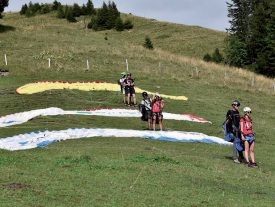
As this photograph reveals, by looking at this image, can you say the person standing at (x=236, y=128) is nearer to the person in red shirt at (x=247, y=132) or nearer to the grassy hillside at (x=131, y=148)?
the person in red shirt at (x=247, y=132)

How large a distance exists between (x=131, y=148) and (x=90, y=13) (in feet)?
451

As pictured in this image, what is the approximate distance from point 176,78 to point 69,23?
294 ft

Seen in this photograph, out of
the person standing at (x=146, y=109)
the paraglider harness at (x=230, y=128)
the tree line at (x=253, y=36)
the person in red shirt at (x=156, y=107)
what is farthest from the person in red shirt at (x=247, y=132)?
the tree line at (x=253, y=36)

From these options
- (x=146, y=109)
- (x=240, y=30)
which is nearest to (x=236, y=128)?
(x=146, y=109)

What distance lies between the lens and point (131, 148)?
936 inches

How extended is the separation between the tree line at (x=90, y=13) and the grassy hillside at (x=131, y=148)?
58.9 m

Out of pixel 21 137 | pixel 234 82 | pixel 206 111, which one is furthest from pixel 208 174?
pixel 234 82

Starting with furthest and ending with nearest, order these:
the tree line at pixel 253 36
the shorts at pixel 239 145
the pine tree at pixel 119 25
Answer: the pine tree at pixel 119 25, the tree line at pixel 253 36, the shorts at pixel 239 145

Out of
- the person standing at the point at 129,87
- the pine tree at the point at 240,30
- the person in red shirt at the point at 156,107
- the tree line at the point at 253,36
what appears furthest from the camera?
the pine tree at the point at 240,30

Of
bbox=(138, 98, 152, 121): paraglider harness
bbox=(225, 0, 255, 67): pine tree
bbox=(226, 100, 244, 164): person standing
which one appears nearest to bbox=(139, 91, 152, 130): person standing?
bbox=(138, 98, 152, 121): paraglider harness

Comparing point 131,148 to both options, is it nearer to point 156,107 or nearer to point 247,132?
point 247,132

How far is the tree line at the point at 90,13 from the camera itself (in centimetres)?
14012

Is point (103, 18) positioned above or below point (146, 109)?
above

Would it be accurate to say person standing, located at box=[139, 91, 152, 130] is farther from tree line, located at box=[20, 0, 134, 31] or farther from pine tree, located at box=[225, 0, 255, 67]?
tree line, located at box=[20, 0, 134, 31]
